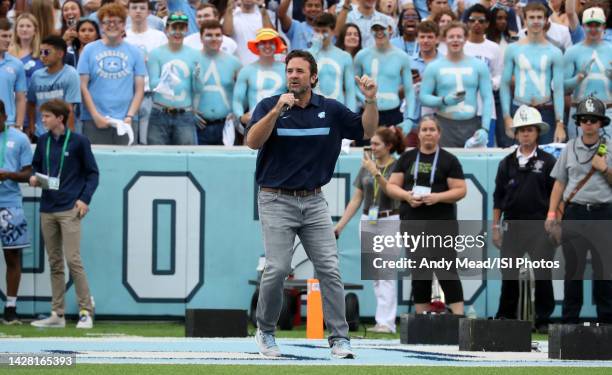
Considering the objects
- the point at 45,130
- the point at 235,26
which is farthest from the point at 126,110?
the point at 235,26

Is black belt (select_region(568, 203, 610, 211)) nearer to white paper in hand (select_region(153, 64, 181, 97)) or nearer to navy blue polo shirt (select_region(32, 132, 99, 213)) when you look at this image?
white paper in hand (select_region(153, 64, 181, 97))

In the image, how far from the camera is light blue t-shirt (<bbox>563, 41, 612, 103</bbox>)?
16.8 metres

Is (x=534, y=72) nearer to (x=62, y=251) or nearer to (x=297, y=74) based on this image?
(x=62, y=251)

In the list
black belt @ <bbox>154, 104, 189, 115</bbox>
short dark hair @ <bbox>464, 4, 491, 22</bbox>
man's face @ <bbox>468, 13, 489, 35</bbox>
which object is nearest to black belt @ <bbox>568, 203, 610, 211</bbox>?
man's face @ <bbox>468, 13, 489, 35</bbox>

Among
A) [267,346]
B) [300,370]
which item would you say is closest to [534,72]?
[267,346]

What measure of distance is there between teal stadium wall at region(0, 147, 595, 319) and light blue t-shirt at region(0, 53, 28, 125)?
3.29 ft

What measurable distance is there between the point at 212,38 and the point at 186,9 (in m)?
2.29

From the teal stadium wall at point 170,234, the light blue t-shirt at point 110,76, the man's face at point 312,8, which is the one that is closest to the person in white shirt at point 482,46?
the man's face at point 312,8

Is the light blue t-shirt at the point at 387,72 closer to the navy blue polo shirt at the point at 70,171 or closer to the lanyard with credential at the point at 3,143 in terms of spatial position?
the navy blue polo shirt at the point at 70,171

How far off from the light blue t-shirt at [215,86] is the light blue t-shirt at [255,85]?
22 centimetres

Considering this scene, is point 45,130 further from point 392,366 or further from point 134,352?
point 392,366

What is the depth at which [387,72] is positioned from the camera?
16875mm

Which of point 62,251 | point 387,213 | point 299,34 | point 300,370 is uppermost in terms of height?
point 299,34

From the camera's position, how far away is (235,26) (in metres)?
18.2
